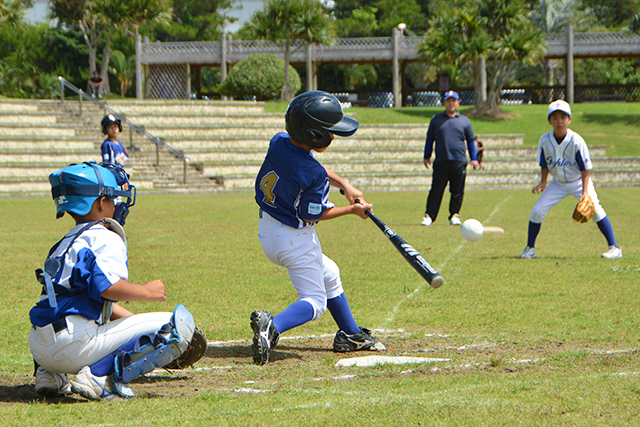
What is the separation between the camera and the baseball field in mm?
3334

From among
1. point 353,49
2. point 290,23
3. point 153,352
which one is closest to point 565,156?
point 153,352

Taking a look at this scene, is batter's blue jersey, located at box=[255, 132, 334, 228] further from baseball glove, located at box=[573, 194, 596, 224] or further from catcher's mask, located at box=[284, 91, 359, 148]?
baseball glove, located at box=[573, 194, 596, 224]

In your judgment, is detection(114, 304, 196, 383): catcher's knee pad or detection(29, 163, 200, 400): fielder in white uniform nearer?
detection(29, 163, 200, 400): fielder in white uniform

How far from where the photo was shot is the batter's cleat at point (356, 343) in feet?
15.5

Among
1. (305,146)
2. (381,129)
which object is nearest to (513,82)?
(381,129)

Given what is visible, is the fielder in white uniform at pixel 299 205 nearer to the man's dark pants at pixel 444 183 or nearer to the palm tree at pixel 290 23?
the man's dark pants at pixel 444 183

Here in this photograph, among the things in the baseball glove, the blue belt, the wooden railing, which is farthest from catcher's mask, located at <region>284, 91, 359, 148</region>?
the wooden railing

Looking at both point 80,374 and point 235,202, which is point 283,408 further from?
point 235,202

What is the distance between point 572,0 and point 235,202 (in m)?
43.4

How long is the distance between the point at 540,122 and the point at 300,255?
1117 inches

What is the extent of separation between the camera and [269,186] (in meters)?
4.48

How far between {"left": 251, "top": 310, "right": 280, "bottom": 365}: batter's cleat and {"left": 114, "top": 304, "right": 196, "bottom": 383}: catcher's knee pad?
2.40 feet

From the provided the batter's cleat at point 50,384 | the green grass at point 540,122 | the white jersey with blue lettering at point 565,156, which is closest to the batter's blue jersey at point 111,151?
the white jersey with blue lettering at point 565,156

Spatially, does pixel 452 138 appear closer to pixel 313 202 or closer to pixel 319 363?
pixel 313 202
